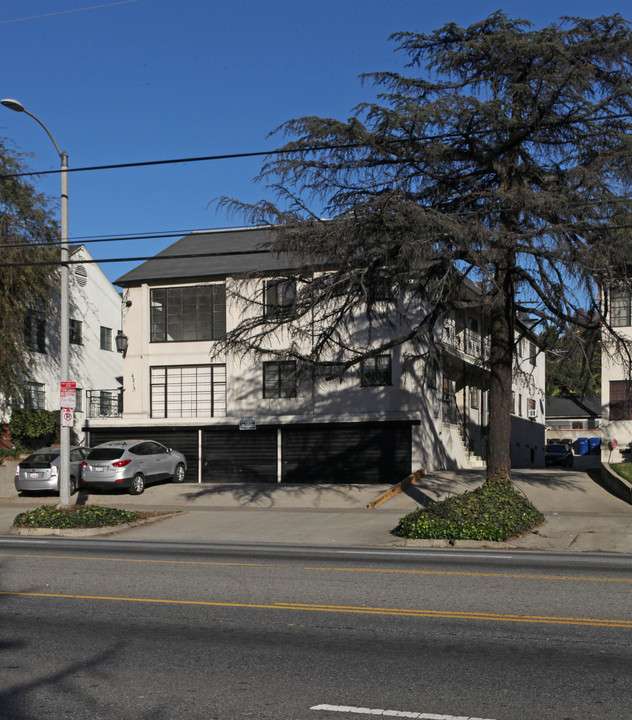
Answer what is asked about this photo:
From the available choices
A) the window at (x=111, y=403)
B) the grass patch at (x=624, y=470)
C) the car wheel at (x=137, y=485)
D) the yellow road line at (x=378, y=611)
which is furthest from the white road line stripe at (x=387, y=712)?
the window at (x=111, y=403)

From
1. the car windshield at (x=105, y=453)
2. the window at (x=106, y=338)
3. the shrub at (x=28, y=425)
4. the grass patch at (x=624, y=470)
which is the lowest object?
the grass patch at (x=624, y=470)

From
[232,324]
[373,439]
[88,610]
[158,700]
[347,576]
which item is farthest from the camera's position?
[232,324]

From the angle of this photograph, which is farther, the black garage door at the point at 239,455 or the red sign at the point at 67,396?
the black garage door at the point at 239,455

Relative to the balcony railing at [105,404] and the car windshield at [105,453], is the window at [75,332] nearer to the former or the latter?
the balcony railing at [105,404]

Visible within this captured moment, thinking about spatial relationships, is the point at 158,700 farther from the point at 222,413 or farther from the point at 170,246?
the point at 170,246

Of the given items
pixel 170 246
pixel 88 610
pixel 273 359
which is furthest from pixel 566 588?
pixel 170 246

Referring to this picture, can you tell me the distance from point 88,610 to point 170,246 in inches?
1131

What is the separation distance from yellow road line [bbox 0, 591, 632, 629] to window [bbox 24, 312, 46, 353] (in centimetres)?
2539

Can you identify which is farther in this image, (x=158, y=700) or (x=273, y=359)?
(x=273, y=359)

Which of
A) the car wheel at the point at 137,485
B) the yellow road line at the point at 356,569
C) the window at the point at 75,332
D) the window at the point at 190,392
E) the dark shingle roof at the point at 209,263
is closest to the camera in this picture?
the yellow road line at the point at 356,569

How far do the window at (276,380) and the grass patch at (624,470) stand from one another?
1181cm

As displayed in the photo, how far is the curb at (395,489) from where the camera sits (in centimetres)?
2369

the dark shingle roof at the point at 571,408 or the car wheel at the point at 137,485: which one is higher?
the dark shingle roof at the point at 571,408

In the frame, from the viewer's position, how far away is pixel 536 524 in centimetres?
1802
